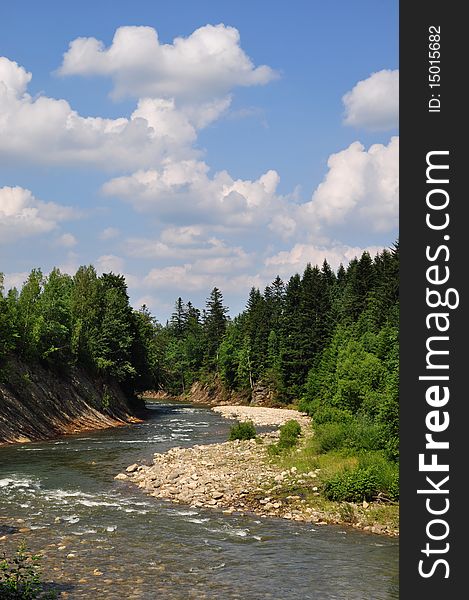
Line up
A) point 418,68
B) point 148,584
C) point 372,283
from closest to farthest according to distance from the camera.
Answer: point 418,68
point 148,584
point 372,283

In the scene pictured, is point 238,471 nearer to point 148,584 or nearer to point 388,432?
point 388,432

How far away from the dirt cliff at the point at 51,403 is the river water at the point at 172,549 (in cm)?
1905

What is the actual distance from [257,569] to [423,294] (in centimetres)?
1317

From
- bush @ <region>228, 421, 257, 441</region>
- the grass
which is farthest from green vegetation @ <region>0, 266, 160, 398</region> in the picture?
the grass

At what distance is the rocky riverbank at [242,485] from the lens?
26.4 meters

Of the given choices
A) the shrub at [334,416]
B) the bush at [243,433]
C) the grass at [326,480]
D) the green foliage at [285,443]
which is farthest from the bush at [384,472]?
the bush at [243,433]

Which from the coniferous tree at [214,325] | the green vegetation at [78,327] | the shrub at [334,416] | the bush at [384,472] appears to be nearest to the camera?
the bush at [384,472]

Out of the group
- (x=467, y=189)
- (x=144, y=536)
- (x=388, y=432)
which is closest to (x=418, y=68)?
(x=467, y=189)

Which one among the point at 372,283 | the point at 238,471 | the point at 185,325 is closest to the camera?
the point at 238,471

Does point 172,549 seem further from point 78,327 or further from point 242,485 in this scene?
point 78,327

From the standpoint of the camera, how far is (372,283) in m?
86.2

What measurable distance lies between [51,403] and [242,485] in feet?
107

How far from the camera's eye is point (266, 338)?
110375 millimetres

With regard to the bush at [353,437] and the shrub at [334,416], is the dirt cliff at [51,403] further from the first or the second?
the bush at [353,437]
